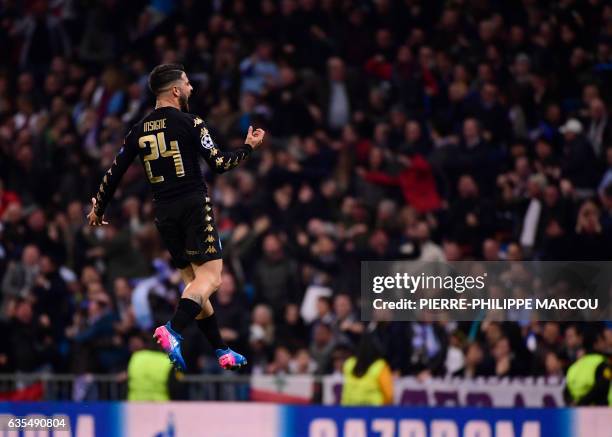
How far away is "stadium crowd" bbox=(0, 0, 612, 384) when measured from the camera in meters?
15.6

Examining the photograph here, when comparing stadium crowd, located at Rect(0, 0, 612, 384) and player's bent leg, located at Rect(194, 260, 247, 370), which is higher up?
stadium crowd, located at Rect(0, 0, 612, 384)

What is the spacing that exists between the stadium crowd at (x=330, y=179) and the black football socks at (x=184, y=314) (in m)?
5.06

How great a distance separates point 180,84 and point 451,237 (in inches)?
261

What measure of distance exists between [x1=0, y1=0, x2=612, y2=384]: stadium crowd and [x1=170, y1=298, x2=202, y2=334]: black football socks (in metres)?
5.06

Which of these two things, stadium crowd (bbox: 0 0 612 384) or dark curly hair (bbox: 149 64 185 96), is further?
stadium crowd (bbox: 0 0 612 384)

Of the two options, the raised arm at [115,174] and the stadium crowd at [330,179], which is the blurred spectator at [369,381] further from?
the raised arm at [115,174]

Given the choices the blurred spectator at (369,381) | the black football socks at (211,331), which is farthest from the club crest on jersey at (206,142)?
the blurred spectator at (369,381)

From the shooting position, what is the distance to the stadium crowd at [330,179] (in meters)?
15.6

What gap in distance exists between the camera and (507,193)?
52.9 feet

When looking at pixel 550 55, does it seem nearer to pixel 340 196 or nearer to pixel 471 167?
pixel 471 167

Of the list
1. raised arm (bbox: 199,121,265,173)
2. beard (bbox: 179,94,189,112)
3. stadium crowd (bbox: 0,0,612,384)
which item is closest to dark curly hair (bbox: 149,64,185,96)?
A: beard (bbox: 179,94,189,112)

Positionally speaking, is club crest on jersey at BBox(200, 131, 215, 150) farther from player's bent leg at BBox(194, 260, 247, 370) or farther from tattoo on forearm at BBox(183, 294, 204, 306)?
tattoo on forearm at BBox(183, 294, 204, 306)

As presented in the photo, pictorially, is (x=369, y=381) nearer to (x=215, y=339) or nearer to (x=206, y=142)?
(x=215, y=339)

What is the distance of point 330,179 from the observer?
17.5 metres
